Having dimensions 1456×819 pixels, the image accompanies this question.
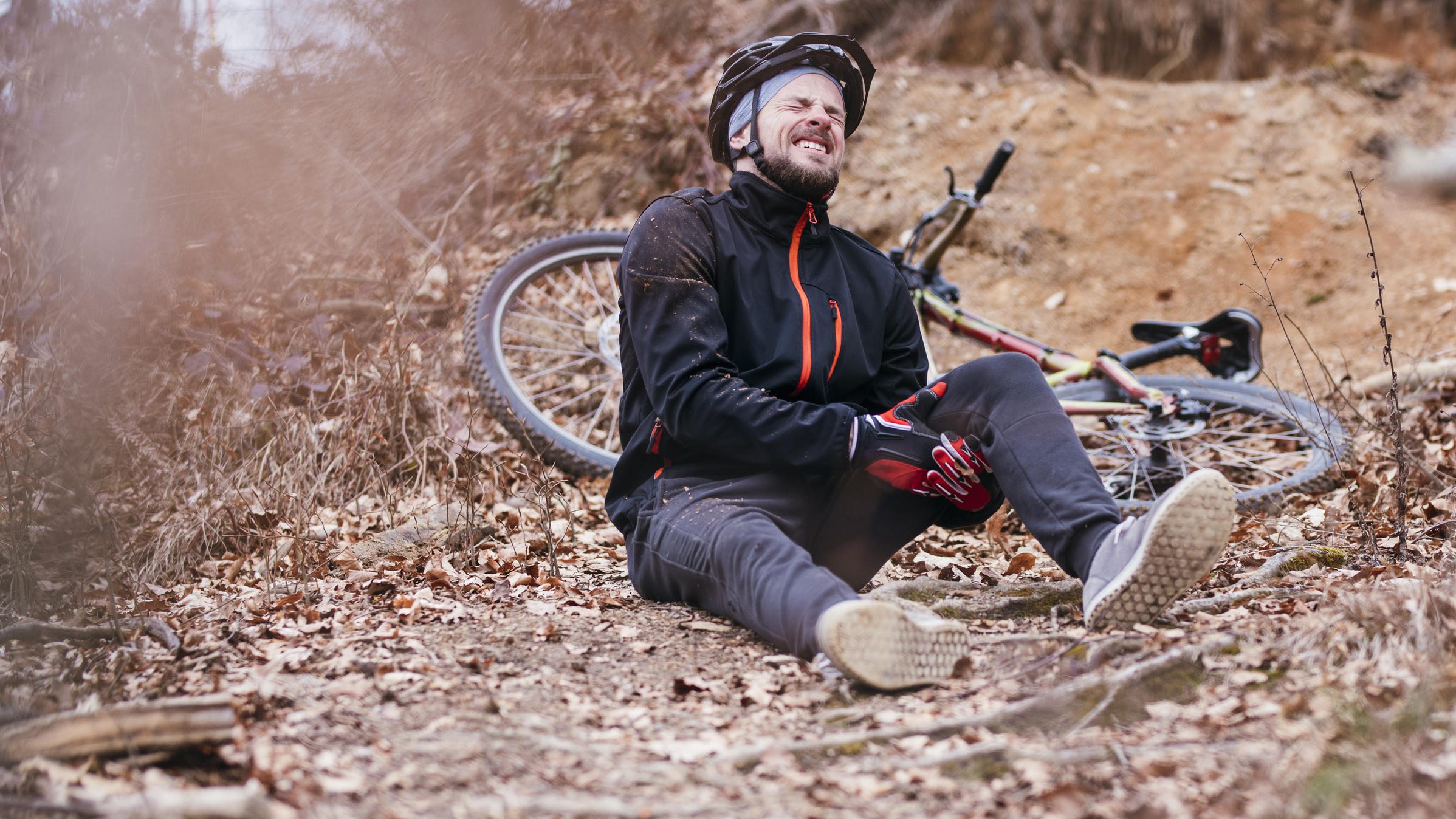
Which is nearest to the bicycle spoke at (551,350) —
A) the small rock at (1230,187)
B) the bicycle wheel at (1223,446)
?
the bicycle wheel at (1223,446)

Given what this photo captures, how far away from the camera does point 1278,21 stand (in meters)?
7.82

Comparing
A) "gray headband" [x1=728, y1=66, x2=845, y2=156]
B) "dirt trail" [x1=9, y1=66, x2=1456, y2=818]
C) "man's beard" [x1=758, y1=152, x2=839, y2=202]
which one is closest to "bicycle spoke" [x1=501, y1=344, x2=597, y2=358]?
"dirt trail" [x1=9, y1=66, x2=1456, y2=818]

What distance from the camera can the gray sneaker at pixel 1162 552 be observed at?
2111 mm

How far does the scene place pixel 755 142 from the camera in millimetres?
2869

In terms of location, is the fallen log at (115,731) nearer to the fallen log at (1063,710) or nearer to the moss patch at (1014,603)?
the fallen log at (1063,710)

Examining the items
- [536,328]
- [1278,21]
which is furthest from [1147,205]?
[536,328]

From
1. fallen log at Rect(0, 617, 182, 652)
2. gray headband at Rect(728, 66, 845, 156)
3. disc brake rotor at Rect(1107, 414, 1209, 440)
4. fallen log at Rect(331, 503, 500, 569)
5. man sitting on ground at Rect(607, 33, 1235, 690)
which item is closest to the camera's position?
man sitting on ground at Rect(607, 33, 1235, 690)

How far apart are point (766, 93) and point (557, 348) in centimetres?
229

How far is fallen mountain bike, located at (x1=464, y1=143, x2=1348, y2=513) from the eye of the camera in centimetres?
412

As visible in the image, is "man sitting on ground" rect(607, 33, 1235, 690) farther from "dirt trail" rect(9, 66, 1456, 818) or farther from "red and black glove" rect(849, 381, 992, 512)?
"dirt trail" rect(9, 66, 1456, 818)

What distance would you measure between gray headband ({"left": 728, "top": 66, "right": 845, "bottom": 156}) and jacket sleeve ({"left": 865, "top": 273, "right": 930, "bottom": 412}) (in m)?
0.64

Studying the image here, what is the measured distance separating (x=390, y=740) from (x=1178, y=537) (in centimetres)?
161

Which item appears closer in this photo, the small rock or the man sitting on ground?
the man sitting on ground

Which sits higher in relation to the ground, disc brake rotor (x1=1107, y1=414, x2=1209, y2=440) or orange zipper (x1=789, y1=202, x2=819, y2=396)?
orange zipper (x1=789, y1=202, x2=819, y2=396)
